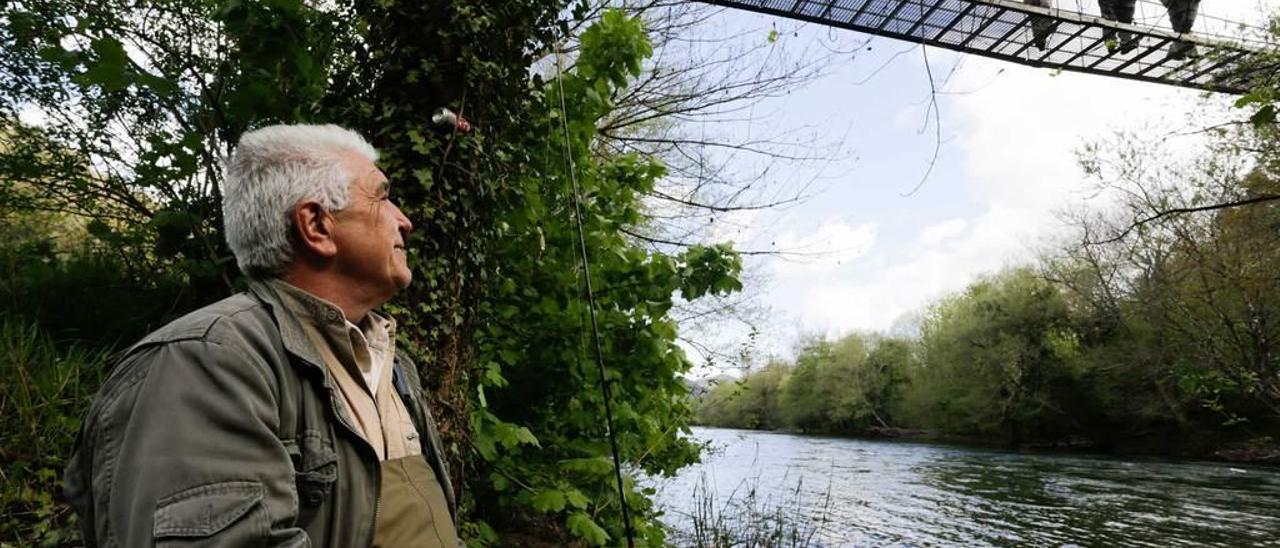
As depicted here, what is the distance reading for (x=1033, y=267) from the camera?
39438 millimetres

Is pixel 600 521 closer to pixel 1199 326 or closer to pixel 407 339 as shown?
pixel 407 339

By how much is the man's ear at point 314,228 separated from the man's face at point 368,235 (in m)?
0.02

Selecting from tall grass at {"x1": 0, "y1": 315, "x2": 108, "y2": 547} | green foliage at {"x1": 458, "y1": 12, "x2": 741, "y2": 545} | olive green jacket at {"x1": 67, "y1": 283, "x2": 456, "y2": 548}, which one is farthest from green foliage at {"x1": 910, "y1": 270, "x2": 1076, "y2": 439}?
olive green jacket at {"x1": 67, "y1": 283, "x2": 456, "y2": 548}

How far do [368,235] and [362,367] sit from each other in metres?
0.25

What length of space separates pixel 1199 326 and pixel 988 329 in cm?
1803

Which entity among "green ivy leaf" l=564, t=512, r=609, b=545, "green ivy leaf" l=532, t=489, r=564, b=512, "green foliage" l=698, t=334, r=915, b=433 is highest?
"green foliage" l=698, t=334, r=915, b=433

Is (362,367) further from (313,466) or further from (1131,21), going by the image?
(1131,21)

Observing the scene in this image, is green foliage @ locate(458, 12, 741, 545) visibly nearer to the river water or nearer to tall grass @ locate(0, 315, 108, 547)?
tall grass @ locate(0, 315, 108, 547)

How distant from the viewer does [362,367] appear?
1.39 metres

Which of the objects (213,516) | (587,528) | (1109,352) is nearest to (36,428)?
(587,528)

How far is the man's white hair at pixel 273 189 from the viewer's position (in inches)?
51.6

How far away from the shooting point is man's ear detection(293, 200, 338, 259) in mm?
1330

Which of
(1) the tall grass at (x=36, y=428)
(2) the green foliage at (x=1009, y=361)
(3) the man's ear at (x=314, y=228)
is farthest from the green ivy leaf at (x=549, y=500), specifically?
(2) the green foliage at (x=1009, y=361)

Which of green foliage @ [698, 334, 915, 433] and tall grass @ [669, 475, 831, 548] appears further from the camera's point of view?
green foliage @ [698, 334, 915, 433]
